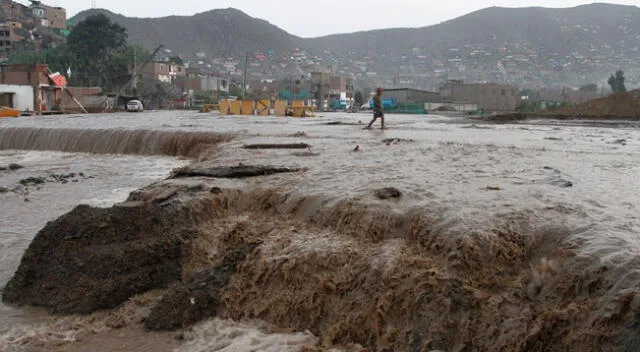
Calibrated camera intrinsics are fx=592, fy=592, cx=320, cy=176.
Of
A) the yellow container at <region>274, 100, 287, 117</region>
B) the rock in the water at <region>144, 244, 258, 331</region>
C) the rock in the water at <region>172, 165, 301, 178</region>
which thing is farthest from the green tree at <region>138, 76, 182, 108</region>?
the rock in the water at <region>144, 244, 258, 331</region>

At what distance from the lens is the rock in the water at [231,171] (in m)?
9.04

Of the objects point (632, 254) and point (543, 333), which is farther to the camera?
point (632, 254)

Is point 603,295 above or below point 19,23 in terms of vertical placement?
below

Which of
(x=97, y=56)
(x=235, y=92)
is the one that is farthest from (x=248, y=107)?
(x=235, y=92)

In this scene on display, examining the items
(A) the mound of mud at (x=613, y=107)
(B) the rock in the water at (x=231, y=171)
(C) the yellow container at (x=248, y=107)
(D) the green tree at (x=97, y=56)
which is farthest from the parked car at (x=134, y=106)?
Result: (B) the rock in the water at (x=231, y=171)

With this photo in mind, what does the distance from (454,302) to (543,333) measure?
692 mm

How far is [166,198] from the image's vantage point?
7.39 metres

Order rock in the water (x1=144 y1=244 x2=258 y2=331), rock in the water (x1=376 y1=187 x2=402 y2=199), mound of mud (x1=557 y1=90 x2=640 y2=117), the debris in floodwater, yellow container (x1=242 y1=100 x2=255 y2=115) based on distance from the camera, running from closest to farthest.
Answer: rock in the water (x1=144 y1=244 x2=258 y2=331), rock in the water (x1=376 y1=187 x2=402 y2=199), the debris in floodwater, mound of mud (x1=557 y1=90 x2=640 y2=117), yellow container (x1=242 y1=100 x2=255 y2=115)

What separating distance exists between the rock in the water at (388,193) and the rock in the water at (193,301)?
68.9 inches

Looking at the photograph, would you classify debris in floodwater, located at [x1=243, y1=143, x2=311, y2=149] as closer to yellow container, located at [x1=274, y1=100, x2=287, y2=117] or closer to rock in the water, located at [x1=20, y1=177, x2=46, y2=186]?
rock in the water, located at [x1=20, y1=177, x2=46, y2=186]

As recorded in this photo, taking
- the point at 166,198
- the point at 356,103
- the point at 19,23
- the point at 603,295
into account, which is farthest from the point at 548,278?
the point at 19,23

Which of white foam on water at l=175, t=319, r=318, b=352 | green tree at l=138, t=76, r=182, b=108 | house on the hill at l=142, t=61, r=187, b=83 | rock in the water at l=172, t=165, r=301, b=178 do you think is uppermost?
house on the hill at l=142, t=61, r=187, b=83

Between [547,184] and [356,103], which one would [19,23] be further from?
[547,184]

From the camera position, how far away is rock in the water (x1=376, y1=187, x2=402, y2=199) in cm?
677
